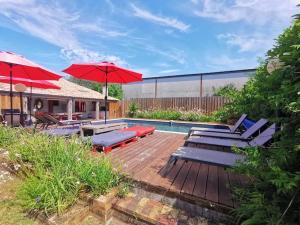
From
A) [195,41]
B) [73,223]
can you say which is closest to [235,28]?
[195,41]

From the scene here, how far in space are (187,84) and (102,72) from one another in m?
14.3

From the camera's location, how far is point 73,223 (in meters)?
2.28

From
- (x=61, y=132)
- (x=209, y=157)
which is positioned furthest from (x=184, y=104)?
(x=209, y=157)

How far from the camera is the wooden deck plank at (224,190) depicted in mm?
2291

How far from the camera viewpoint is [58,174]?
8.67 feet

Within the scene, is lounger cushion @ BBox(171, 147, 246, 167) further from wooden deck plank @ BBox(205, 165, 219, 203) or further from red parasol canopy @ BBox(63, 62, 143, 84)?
red parasol canopy @ BBox(63, 62, 143, 84)

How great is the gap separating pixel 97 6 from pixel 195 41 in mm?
7778

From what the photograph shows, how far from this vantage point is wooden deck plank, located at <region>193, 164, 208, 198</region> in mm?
2471

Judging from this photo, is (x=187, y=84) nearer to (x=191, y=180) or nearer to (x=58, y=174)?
(x=191, y=180)

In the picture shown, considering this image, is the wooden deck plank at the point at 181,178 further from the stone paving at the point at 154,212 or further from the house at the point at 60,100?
the house at the point at 60,100

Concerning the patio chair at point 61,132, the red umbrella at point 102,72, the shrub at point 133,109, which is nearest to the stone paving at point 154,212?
the patio chair at point 61,132


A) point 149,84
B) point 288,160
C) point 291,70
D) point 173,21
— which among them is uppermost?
point 173,21

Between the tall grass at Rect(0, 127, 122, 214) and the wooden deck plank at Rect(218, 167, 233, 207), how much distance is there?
150 cm

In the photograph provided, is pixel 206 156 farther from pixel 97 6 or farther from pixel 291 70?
pixel 97 6
